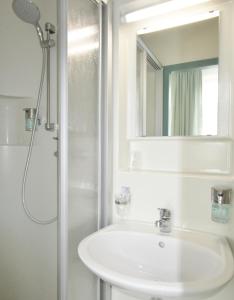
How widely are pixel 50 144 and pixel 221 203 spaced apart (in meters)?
1.06

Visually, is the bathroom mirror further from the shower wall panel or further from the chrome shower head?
the chrome shower head

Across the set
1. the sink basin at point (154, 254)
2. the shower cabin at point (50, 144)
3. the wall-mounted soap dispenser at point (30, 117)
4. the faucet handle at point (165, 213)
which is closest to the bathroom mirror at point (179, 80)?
the shower cabin at point (50, 144)

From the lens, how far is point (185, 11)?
1.21m

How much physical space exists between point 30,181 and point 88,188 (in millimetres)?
591

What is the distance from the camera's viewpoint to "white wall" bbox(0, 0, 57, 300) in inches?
59.8

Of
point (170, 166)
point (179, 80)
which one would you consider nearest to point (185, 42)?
point (179, 80)

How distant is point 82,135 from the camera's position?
42.4 inches

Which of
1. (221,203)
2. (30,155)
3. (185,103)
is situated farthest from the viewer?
(30,155)

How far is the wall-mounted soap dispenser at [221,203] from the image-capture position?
100 centimetres

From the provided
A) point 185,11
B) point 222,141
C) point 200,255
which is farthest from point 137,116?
point 200,255

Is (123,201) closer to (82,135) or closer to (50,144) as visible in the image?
(82,135)

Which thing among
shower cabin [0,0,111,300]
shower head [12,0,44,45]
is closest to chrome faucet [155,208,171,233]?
shower cabin [0,0,111,300]

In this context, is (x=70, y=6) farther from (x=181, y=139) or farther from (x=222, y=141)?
(x=222, y=141)

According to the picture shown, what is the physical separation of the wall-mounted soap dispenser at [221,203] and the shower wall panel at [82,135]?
1.89 feet
